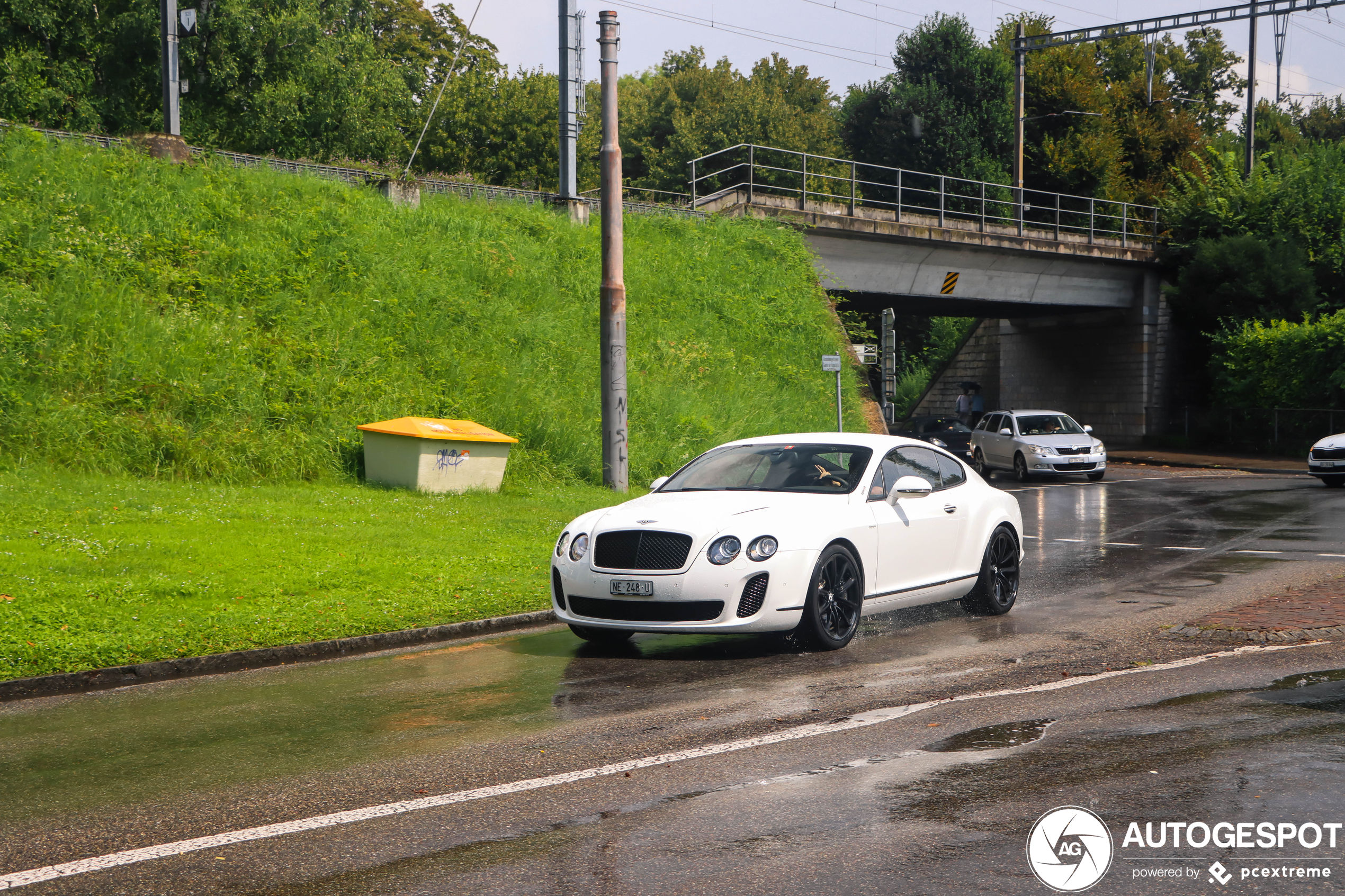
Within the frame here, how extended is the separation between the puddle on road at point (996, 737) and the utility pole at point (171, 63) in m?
23.2

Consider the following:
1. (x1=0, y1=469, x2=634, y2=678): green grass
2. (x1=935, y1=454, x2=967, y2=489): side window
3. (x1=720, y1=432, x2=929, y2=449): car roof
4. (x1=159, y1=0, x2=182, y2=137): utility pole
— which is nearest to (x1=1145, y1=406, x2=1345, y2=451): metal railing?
(x1=0, y1=469, x2=634, y2=678): green grass

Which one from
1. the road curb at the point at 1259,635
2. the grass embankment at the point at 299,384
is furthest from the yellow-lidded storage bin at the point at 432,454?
the road curb at the point at 1259,635

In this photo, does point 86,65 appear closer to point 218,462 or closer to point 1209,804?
point 218,462

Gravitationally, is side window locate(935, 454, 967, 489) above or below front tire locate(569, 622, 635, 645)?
above

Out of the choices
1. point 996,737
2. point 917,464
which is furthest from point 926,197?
point 996,737

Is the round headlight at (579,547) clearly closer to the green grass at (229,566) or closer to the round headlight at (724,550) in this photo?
the round headlight at (724,550)

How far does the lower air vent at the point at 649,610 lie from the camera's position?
8.01 meters

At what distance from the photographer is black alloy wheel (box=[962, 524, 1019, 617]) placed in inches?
→ 397

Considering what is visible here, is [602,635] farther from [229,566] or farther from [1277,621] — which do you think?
[1277,621]

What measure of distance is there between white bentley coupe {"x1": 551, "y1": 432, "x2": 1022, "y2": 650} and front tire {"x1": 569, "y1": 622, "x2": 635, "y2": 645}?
15mm

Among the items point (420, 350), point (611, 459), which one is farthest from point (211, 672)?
point (420, 350)

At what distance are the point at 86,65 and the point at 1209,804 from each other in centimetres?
4404

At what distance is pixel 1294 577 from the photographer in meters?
12.0

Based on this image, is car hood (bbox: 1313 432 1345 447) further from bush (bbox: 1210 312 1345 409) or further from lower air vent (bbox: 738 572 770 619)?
lower air vent (bbox: 738 572 770 619)
